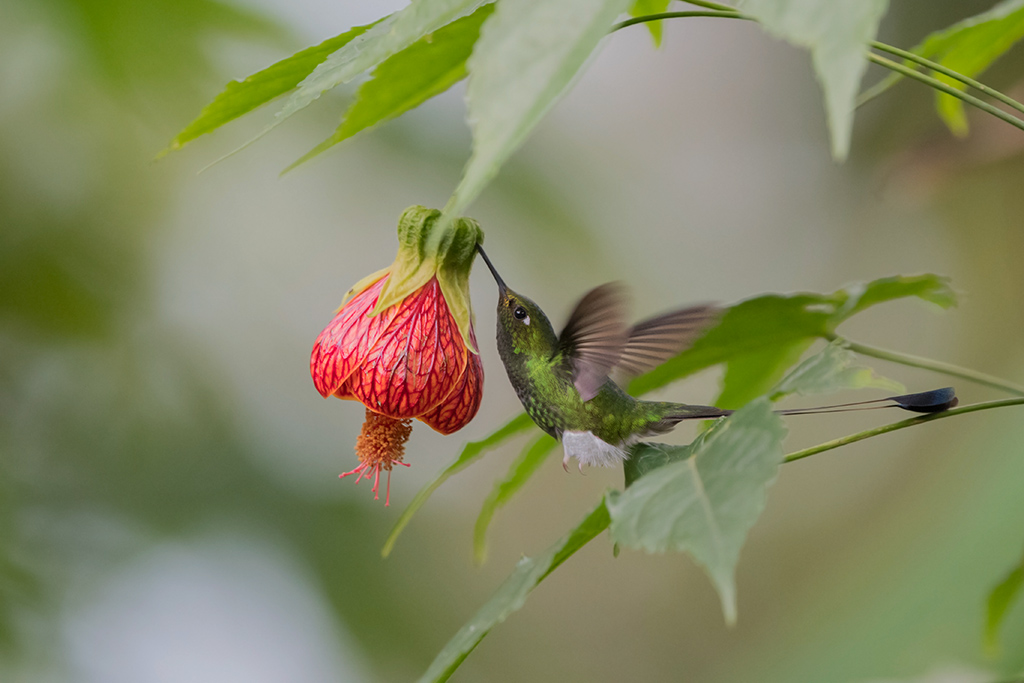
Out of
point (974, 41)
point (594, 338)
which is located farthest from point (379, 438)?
point (974, 41)

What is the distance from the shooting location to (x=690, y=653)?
2.70 m

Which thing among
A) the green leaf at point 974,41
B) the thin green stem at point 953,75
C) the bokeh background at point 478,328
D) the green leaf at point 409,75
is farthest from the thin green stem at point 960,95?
the bokeh background at point 478,328

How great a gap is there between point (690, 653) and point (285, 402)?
161cm

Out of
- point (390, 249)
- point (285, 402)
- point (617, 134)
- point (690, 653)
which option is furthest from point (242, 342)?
point (690, 653)

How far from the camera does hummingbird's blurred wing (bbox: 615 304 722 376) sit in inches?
21.1

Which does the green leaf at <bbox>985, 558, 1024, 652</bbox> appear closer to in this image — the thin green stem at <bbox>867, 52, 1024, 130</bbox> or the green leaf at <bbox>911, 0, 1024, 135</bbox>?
the thin green stem at <bbox>867, 52, 1024, 130</bbox>

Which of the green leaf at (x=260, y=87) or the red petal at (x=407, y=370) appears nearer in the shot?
the green leaf at (x=260, y=87)

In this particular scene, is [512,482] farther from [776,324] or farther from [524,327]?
[776,324]

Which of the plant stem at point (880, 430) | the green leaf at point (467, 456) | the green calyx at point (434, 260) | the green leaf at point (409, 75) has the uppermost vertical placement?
the green leaf at point (409, 75)

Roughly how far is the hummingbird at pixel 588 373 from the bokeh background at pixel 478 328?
76 centimetres

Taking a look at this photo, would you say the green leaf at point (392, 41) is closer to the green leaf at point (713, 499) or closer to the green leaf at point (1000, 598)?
the green leaf at point (713, 499)

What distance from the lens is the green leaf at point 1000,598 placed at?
1.67 feet

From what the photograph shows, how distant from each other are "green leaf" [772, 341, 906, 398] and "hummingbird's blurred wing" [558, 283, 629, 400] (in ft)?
0.39

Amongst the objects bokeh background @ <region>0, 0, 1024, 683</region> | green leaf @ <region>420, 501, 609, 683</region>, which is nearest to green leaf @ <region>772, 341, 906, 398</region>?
green leaf @ <region>420, 501, 609, 683</region>
